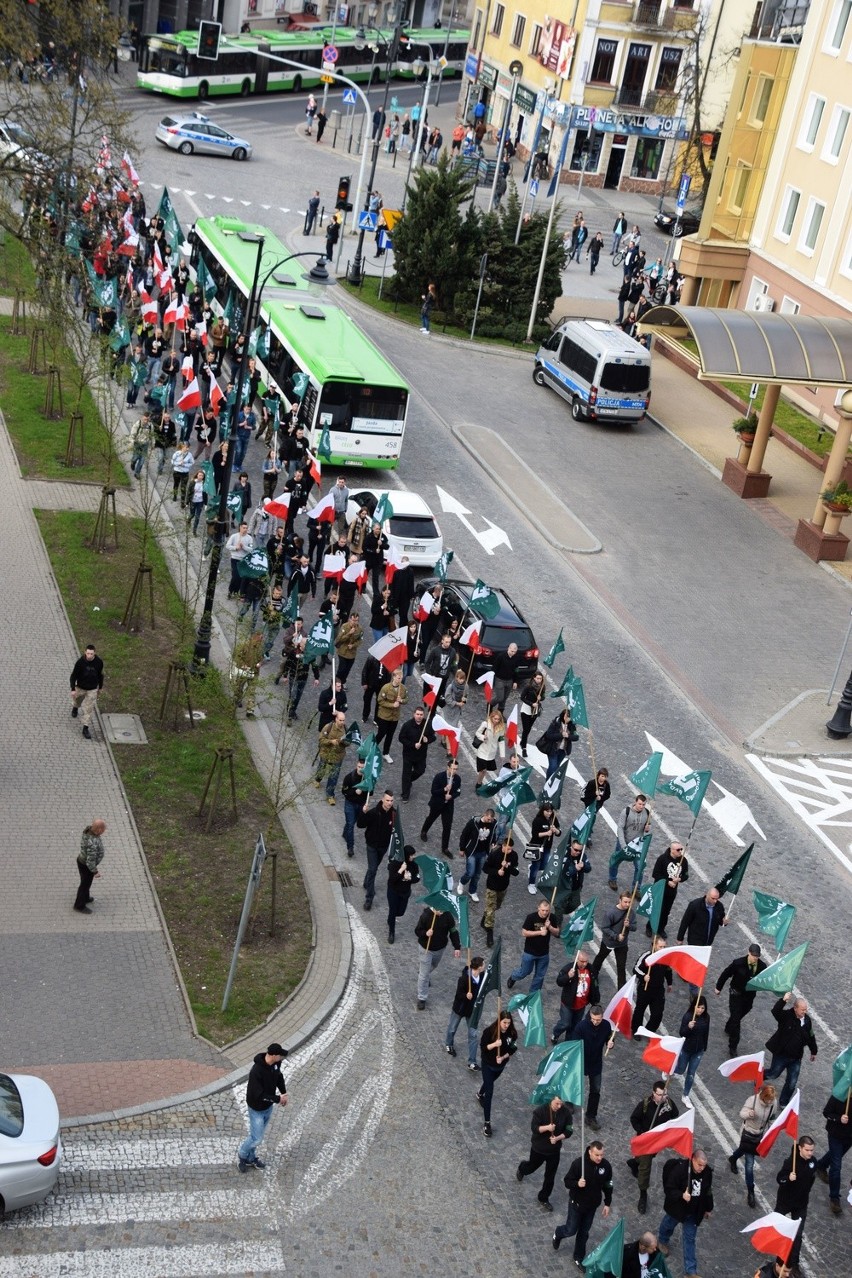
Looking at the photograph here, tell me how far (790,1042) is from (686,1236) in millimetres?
3049

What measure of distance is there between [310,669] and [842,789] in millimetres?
8645

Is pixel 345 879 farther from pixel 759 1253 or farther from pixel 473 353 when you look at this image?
pixel 473 353

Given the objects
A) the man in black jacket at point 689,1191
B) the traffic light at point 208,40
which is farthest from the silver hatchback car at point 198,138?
the man in black jacket at point 689,1191

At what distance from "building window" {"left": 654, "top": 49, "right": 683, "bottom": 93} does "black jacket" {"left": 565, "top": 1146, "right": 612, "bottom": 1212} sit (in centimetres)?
6502

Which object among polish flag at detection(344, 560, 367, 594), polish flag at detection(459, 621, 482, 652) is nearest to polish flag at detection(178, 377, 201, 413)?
polish flag at detection(344, 560, 367, 594)

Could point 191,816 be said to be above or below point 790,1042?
below

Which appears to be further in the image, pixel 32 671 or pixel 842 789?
pixel 842 789

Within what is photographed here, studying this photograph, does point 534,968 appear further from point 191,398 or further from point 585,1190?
point 191,398

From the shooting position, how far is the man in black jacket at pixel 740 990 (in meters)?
18.3

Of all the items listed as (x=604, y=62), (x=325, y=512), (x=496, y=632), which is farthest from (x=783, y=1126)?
(x=604, y=62)

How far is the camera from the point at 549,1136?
1526 centimetres

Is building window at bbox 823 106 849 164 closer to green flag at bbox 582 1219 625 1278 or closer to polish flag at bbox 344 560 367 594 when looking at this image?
polish flag at bbox 344 560 367 594

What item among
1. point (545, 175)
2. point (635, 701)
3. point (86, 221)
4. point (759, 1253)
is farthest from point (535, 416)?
point (545, 175)

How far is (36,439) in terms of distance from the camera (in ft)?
110
